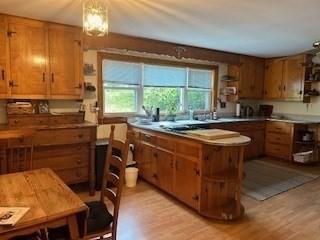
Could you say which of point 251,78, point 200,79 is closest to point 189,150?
point 200,79

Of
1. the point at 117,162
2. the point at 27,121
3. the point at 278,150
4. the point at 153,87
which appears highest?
the point at 153,87

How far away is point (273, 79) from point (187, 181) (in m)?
3.81

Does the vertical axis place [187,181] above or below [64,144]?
below

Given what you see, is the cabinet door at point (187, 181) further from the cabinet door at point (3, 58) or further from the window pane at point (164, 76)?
the cabinet door at point (3, 58)

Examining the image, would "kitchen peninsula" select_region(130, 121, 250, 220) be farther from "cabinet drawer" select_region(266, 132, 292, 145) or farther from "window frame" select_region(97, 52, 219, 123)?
"cabinet drawer" select_region(266, 132, 292, 145)

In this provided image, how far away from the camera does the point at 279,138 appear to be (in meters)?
5.16

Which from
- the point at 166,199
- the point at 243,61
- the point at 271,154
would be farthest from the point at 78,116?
the point at 271,154

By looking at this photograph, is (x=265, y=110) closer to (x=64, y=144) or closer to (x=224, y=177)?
(x=224, y=177)

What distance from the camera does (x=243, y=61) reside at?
5332 mm

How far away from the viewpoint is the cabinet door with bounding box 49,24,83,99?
125 inches

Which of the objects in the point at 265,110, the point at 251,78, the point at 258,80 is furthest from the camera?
the point at 265,110

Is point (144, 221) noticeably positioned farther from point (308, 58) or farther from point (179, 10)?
point (308, 58)

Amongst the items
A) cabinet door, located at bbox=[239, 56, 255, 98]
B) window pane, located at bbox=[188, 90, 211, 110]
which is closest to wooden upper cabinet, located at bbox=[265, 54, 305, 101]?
cabinet door, located at bbox=[239, 56, 255, 98]

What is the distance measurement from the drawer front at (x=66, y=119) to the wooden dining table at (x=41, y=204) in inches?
61.3
